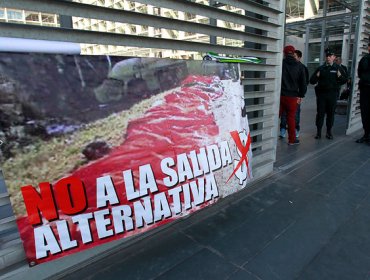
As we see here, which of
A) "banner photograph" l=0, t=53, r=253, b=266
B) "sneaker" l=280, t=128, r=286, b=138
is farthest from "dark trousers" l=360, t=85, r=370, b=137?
"banner photograph" l=0, t=53, r=253, b=266

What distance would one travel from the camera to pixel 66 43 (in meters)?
1.84

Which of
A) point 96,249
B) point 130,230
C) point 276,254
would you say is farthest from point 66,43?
point 276,254

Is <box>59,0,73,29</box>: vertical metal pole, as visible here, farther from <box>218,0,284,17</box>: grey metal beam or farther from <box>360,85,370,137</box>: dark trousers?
<box>360,85,370,137</box>: dark trousers

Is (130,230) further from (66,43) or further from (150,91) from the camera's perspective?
(66,43)

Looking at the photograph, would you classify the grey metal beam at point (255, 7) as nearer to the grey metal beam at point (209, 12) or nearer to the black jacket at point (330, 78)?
the grey metal beam at point (209, 12)

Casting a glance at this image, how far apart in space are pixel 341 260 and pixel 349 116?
4.95 m

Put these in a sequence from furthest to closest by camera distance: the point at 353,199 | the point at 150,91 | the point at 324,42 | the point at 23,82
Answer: the point at 324,42, the point at 353,199, the point at 150,91, the point at 23,82

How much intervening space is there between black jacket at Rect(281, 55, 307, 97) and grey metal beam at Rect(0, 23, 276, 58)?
2746 mm

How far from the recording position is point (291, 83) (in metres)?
5.29

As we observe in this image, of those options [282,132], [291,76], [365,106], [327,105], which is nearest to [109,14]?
[291,76]

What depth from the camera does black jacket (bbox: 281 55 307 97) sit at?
527 cm

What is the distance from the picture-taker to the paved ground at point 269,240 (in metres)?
2.16

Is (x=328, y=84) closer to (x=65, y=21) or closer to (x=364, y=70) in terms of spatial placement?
(x=364, y=70)

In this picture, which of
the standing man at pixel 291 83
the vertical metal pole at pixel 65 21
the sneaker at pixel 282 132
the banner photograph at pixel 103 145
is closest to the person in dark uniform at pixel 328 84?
the sneaker at pixel 282 132
